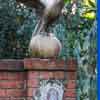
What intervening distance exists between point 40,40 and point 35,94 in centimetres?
57

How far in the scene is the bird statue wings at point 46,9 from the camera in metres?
4.74

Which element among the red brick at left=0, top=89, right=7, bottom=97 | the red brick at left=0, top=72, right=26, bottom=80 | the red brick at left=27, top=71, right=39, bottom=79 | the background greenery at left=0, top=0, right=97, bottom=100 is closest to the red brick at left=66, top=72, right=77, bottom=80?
the red brick at left=27, top=71, right=39, bottom=79

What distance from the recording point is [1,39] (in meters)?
6.75

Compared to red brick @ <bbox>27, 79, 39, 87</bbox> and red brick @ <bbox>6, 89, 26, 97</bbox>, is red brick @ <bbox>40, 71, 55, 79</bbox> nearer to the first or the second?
red brick @ <bbox>27, 79, 39, 87</bbox>

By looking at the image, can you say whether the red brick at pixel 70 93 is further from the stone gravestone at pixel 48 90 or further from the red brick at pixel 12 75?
the red brick at pixel 12 75

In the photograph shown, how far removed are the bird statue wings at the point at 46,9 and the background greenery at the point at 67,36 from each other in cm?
155

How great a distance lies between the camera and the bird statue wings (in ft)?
15.5

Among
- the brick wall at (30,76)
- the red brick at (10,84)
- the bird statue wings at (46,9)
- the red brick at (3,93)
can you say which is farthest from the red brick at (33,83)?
the bird statue wings at (46,9)

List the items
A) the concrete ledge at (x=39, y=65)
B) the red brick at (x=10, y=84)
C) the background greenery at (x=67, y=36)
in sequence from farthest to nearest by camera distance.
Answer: the background greenery at (x=67, y=36)
the red brick at (x=10, y=84)
the concrete ledge at (x=39, y=65)

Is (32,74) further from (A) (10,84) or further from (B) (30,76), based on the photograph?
(A) (10,84)

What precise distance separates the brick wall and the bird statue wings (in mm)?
Result: 417

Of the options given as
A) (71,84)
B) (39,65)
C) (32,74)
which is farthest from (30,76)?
(71,84)

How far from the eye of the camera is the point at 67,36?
23.6ft

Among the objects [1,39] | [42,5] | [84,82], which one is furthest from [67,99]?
[1,39]
